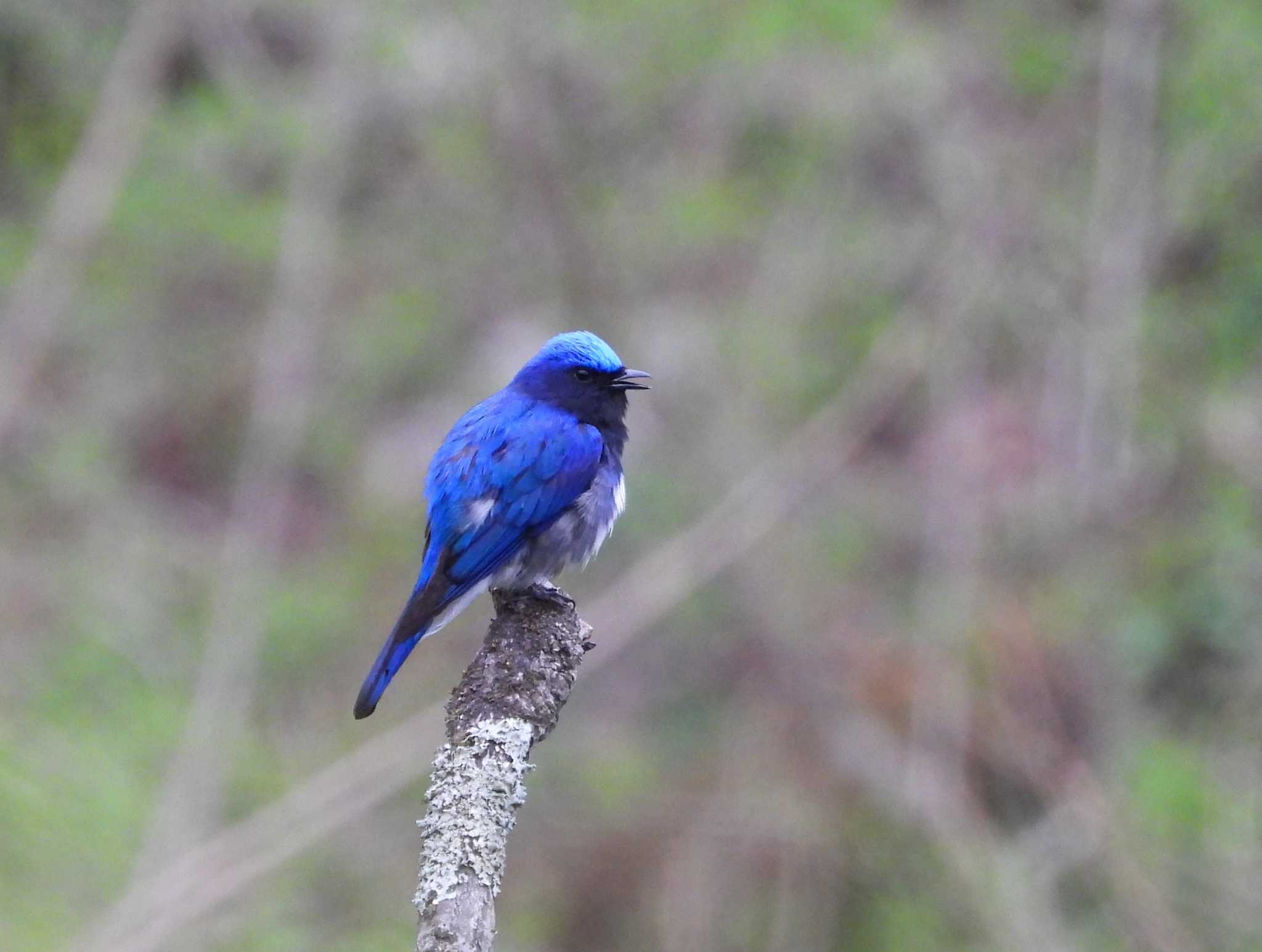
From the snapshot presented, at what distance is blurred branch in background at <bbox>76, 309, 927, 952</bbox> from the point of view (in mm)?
7176

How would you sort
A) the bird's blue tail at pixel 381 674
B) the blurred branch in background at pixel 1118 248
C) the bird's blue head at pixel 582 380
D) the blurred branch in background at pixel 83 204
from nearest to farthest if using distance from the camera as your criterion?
the bird's blue tail at pixel 381 674 → the bird's blue head at pixel 582 380 → the blurred branch in background at pixel 83 204 → the blurred branch in background at pixel 1118 248

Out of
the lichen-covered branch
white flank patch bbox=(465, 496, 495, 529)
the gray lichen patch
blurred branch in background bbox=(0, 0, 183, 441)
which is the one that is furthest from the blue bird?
blurred branch in background bbox=(0, 0, 183, 441)

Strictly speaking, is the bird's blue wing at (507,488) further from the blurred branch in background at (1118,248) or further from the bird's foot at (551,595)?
the blurred branch in background at (1118,248)

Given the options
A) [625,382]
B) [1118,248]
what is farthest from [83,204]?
[1118,248]

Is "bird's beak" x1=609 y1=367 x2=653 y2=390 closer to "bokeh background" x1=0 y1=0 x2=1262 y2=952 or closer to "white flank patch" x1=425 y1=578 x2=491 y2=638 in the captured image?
"white flank patch" x1=425 y1=578 x2=491 y2=638

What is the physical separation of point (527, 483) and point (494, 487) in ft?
0.38

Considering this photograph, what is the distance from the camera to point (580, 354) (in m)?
5.19

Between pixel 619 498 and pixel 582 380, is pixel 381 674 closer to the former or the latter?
pixel 619 498

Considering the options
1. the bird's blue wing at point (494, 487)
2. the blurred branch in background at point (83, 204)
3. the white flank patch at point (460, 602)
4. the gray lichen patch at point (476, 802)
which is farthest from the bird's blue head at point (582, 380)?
the blurred branch in background at point (83, 204)

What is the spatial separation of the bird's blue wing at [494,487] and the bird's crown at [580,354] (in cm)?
26

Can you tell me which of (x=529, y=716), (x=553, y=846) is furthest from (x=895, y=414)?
(x=529, y=716)

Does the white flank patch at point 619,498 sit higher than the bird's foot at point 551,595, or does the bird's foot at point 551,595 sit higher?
the white flank patch at point 619,498

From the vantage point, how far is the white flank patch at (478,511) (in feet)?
15.1

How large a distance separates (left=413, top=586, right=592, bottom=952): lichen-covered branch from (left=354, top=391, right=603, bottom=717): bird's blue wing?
740 millimetres
